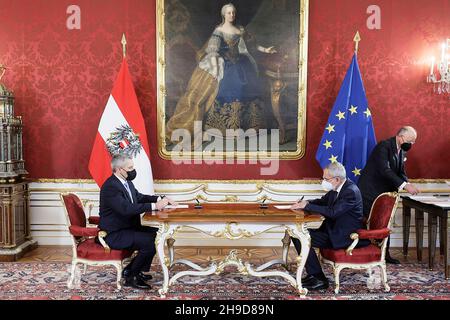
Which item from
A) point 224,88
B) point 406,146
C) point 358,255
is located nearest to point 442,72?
point 406,146

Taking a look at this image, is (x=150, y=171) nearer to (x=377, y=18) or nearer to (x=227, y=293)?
→ (x=227, y=293)

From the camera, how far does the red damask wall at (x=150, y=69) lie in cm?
695

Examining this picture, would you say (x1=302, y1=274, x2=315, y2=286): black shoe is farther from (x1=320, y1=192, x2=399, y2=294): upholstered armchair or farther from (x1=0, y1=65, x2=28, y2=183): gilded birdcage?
(x1=0, y1=65, x2=28, y2=183): gilded birdcage

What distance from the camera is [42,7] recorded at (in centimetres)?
695

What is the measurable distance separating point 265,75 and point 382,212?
299cm

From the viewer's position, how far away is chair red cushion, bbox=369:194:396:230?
4855mm

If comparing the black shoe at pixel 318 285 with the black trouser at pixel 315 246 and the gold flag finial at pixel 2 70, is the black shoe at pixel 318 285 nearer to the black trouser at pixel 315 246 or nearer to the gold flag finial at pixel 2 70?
the black trouser at pixel 315 246

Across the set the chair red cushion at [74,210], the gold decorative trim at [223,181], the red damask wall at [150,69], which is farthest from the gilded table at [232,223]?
the red damask wall at [150,69]

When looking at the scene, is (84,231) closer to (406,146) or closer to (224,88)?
(224,88)

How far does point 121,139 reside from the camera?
6461 millimetres

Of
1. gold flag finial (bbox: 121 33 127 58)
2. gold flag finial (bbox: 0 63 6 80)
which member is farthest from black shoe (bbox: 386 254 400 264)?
gold flag finial (bbox: 0 63 6 80)

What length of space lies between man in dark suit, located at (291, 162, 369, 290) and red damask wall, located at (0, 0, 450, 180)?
2225mm

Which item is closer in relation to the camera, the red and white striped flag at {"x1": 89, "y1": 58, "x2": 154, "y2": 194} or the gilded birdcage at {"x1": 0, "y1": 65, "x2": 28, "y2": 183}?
the gilded birdcage at {"x1": 0, "y1": 65, "x2": 28, "y2": 183}

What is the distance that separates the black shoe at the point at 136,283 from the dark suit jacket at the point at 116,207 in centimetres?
59
